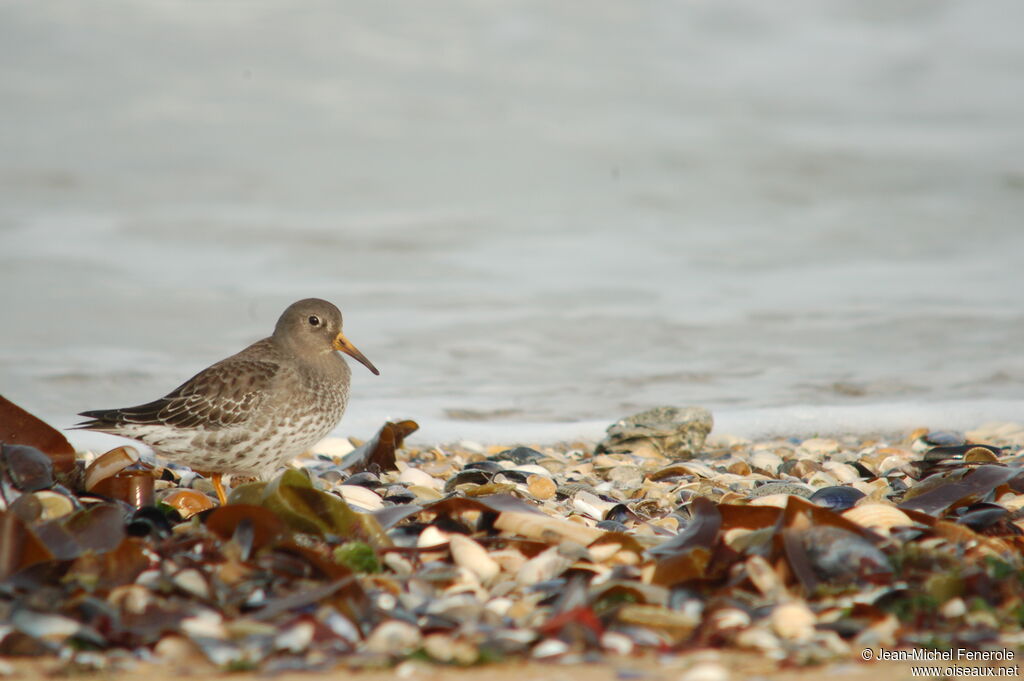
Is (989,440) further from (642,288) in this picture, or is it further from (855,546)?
(642,288)

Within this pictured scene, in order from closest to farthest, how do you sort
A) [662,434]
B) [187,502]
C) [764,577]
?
[764,577], [187,502], [662,434]

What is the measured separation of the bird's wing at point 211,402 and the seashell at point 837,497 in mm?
2038

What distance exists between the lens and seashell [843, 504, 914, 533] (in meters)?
2.76

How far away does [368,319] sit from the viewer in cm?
864

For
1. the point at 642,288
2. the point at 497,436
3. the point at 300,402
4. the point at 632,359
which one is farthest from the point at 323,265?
the point at 300,402

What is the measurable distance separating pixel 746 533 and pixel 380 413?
12.2ft

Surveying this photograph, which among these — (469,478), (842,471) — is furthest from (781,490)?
(469,478)

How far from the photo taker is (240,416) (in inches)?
157

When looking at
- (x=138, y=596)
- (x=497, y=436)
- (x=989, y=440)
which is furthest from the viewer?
(x=497, y=436)

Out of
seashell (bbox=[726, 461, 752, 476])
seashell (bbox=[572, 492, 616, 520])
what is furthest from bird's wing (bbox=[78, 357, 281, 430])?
seashell (bbox=[726, 461, 752, 476])

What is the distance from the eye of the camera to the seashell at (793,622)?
216cm

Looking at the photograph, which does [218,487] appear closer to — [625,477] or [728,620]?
[625,477]

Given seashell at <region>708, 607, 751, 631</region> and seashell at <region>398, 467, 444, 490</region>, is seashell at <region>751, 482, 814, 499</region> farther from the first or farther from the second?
seashell at <region>708, 607, 751, 631</region>

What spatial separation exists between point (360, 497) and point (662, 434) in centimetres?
184
